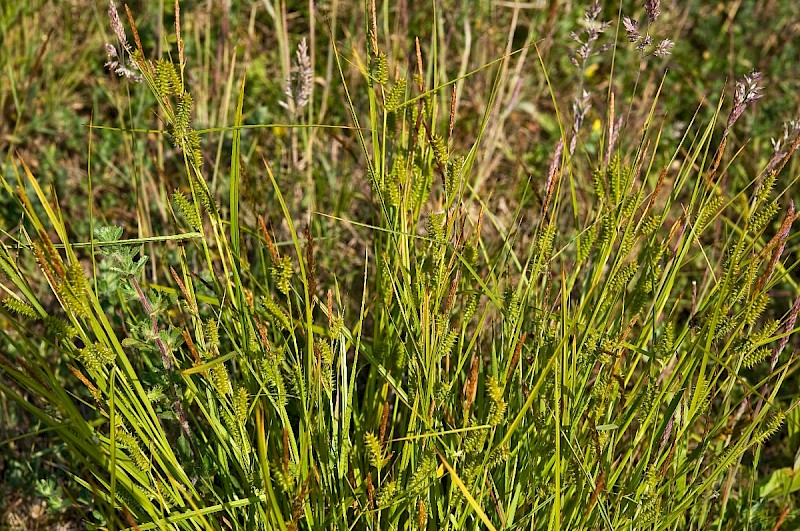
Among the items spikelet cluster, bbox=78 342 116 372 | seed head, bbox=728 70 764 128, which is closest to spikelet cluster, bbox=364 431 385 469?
spikelet cluster, bbox=78 342 116 372

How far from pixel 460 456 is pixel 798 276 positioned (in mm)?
1665

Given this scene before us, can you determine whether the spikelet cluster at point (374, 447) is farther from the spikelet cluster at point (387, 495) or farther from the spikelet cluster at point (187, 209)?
the spikelet cluster at point (187, 209)

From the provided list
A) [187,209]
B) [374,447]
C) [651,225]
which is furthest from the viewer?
[651,225]

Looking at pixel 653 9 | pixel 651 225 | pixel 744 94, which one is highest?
pixel 653 9

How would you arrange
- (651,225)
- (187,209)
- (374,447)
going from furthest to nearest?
1. (651,225)
2. (187,209)
3. (374,447)

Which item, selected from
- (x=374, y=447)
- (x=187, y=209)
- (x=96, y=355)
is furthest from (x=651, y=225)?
(x=96, y=355)

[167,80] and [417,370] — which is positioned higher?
[167,80]

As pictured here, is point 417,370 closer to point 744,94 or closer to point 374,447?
point 374,447

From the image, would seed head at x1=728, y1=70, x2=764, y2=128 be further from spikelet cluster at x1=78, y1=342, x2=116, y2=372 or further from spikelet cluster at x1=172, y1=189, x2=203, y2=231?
spikelet cluster at x1=78, y1=342, x2=116, y2=372

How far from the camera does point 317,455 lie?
1.33 metres

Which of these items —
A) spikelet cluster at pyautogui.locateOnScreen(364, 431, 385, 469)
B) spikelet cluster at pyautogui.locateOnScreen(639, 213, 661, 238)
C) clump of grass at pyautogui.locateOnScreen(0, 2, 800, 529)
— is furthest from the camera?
spikelet cluster at pyautogui.locateOnScreen(639, 213, 661, 238)

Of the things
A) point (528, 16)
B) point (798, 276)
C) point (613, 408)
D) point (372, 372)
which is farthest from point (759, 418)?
point (528, 16)

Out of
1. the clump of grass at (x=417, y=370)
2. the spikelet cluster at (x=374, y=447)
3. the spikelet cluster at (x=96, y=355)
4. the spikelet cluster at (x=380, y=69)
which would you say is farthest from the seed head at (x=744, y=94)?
the spikelet cluster at (x=96, y=355)

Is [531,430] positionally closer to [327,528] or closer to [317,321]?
[327,528]
